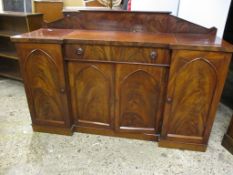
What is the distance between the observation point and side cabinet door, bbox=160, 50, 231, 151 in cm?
136

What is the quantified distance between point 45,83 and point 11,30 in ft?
5.47

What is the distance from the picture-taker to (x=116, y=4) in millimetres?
2150

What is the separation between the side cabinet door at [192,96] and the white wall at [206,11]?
701 millimetres

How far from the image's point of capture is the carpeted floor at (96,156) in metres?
1.50

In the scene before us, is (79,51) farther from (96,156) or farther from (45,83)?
(96,156)

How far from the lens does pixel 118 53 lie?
148 cm

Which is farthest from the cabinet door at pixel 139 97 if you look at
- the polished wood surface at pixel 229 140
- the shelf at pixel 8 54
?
the shelf at pixel 8 54

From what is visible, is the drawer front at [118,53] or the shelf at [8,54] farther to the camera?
the shelf at [8,54]

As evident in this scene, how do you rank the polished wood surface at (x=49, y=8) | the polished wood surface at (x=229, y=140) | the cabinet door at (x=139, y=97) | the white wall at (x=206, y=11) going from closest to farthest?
the cabinet door at (x=139, y=97)
the polished wood surface at (x=229, y=140)
the white wall at (x=206, y=11)
the polished wood surface at (x=49, y=8)

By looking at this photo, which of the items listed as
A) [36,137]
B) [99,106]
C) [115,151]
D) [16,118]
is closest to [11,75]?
[16,118]

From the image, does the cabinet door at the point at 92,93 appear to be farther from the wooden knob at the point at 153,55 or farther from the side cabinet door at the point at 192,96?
the side cabinet door at the point at 192,96

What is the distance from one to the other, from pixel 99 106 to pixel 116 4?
1.17 meters

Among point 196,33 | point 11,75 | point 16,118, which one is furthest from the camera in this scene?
point 11,75

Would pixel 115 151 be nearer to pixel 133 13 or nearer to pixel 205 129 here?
pixel 205 129
